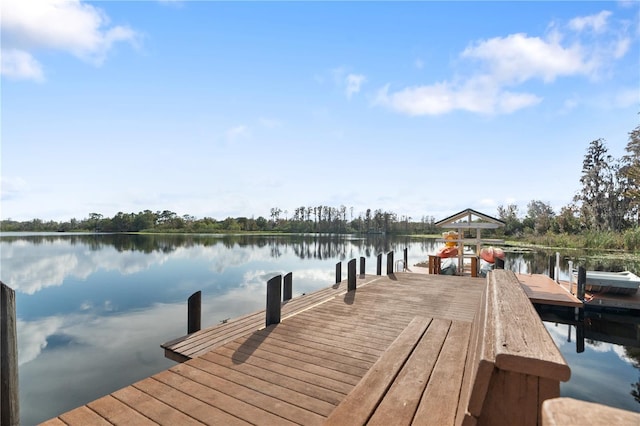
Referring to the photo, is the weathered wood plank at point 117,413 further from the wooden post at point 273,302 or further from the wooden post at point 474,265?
the wooden post at point 474,265

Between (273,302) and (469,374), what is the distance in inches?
132

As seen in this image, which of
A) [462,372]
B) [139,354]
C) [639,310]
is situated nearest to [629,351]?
[639,310]

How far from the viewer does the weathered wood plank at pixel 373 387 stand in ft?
6.19

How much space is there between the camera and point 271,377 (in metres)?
3.14

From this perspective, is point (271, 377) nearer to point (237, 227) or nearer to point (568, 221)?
point (568, 221)

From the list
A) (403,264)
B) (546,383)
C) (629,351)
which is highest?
(546,383)

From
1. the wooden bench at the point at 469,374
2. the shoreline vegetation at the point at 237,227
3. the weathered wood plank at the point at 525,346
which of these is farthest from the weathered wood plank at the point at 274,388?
the shoreline vegetation at the point at 237,227

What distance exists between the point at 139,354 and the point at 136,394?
15.3ft

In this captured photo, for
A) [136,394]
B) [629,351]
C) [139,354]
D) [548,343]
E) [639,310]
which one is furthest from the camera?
[639,310]

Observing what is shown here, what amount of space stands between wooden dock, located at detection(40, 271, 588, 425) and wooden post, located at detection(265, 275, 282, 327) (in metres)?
0.23

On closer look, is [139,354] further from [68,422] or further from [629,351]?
[629,351]

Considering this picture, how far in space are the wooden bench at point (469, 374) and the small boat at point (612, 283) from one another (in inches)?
333

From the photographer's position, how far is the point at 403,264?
1465 centimetres

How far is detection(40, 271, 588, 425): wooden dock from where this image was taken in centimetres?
123
